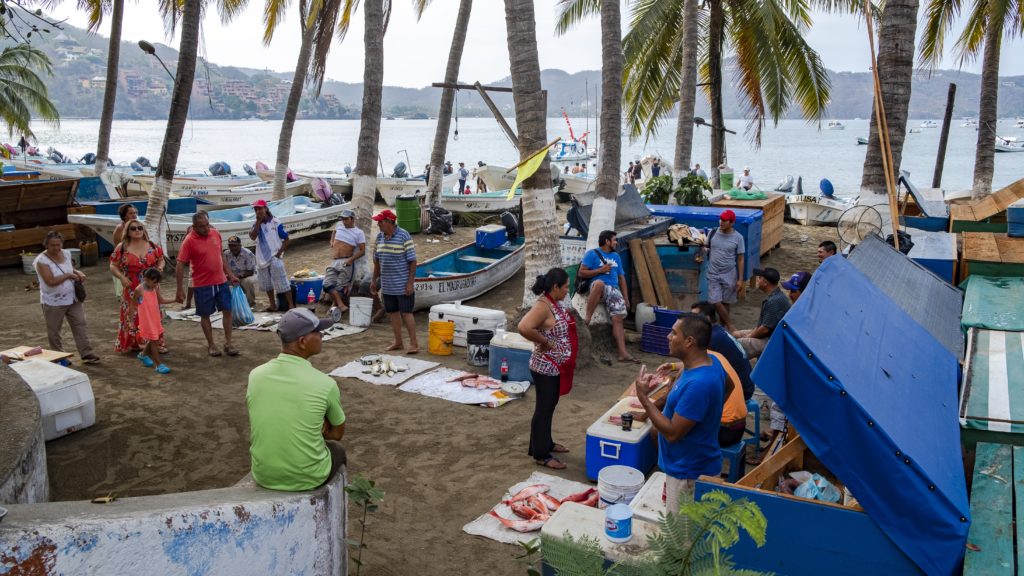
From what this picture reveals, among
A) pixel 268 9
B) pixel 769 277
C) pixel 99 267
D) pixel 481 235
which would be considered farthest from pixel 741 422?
pixel 268 9

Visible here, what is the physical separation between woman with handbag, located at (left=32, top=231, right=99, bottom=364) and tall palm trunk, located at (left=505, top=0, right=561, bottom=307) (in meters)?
5.32

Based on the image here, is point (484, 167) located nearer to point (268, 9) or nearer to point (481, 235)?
point (268, 9)

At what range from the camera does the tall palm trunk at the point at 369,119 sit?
13266mm

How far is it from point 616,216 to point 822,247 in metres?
3.66

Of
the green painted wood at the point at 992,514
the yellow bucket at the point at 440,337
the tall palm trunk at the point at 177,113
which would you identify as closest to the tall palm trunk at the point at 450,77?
the tall palm trunk at the point at 177,113

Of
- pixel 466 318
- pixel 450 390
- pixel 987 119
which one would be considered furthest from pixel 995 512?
pixel 987 119

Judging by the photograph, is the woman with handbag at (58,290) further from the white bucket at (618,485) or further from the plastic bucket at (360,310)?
the white bucket at (618,485)

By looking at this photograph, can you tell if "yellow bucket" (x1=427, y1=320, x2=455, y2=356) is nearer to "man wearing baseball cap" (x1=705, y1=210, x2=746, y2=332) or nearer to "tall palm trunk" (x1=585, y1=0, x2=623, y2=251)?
"tall palm trunk" (x1=585, y1=0, x2=623, y2=251)

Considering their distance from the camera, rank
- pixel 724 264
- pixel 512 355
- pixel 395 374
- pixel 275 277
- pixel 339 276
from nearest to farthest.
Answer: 1. pixel 512 355
2. pixel 395 374
3. pixel 724 264
4. pixel 275 277
5. pixel 339 276

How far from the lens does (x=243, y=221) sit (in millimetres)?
16125

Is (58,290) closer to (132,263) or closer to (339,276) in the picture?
(132,263)

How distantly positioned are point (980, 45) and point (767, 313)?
16.5 metres

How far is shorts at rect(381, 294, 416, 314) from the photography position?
9844 mm

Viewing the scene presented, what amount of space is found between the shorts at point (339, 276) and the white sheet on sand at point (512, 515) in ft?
21.5
